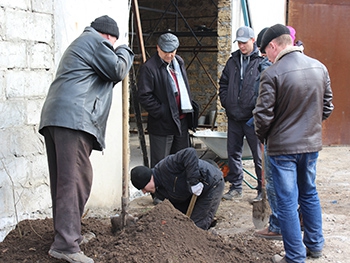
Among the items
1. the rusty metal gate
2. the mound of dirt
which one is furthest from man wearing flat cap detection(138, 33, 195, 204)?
the rusty metal gate

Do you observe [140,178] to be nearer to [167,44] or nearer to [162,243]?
[162,243]

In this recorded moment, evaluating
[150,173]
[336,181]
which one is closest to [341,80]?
[336,181]

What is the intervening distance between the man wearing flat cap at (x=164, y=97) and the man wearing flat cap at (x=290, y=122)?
193 cm

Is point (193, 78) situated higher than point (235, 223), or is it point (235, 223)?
point (193, 78)

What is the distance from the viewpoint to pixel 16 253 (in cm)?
368

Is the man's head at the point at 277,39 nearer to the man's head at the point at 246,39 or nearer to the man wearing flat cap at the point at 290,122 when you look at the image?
the man wearing flat cap at the point at 290,122

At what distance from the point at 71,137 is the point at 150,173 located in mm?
1223

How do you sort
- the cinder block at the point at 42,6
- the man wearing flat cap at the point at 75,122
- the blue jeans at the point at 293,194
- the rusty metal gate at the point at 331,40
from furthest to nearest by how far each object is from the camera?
the rusty metal gate at the point at 331,40, the cinder block at the point at 42,6, the blue jeans at the point at 293,194, the man wearing flat cap at the point at 75,122

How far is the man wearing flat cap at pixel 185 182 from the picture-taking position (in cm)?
434

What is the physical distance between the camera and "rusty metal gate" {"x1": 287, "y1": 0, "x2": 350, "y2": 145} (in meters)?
8.80

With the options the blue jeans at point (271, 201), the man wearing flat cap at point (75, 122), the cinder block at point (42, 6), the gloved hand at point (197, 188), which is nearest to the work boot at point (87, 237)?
the man wearing flat cap at point (75, 122)

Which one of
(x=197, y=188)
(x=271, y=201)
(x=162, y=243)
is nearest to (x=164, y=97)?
(x=197, y=188)

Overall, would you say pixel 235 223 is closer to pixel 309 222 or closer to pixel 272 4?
pixel 309 222

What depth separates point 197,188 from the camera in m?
4.34
